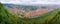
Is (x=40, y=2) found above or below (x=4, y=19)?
above

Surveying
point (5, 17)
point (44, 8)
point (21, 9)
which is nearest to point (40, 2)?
point (44, 8)

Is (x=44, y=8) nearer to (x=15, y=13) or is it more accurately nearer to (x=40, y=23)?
(x=40, y=23)

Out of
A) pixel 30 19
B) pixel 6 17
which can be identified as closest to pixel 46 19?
pixel 30 19

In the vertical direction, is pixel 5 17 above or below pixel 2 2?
below

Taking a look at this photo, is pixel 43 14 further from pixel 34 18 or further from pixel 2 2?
pixel 2 2

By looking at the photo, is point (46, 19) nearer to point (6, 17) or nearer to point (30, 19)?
point (30, 19)

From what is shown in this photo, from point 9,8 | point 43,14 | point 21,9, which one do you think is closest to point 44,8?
point 43,14
